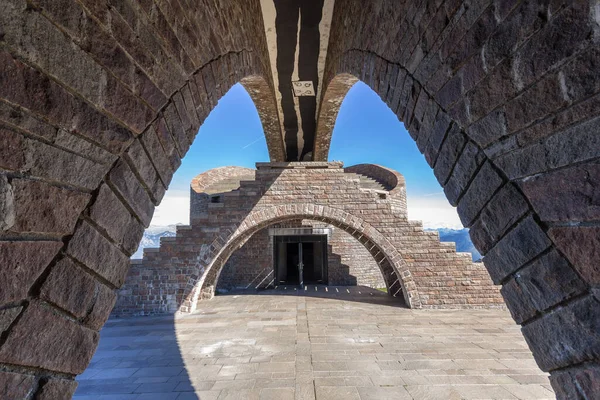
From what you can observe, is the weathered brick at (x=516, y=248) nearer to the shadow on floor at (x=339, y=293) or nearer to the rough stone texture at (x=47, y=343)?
the rough stone texture at (x=47, y=343)

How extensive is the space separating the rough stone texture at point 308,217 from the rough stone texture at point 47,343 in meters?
6.29

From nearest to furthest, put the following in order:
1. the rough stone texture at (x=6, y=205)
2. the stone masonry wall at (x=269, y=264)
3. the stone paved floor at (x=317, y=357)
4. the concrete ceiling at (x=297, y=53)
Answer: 1. the rough stone texture at (x=6, y=205)
2. the stone paved floor at (x=317, y=357)
3. the concrete ceiling at (x=297, y=53)
4. the stone masonry wall at (x=269, y=264)

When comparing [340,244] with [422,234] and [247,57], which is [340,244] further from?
[247,57]

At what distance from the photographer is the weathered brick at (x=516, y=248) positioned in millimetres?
1139

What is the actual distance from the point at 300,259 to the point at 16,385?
10.2m

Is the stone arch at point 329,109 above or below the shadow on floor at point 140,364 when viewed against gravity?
above

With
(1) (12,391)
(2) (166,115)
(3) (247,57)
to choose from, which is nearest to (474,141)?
(2) (166,115)

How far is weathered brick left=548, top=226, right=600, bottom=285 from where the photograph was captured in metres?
0.93

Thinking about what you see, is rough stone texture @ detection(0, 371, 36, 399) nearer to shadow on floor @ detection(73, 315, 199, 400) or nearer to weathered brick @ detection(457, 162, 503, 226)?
weathered brick @ detection(457, 162, 503, 226)

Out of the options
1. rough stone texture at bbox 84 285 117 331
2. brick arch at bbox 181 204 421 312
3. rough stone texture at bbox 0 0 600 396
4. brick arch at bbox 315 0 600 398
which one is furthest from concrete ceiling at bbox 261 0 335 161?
rough stone texture at bbox 84 285 117 331

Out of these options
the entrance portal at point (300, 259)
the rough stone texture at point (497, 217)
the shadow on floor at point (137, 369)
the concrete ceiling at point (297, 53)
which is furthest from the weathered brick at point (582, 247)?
the entrance portal at point (300, 259)

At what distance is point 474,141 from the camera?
138 cm

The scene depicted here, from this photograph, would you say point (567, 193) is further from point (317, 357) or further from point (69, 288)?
point (317, 357)

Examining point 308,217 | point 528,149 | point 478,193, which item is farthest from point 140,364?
point 528,149
